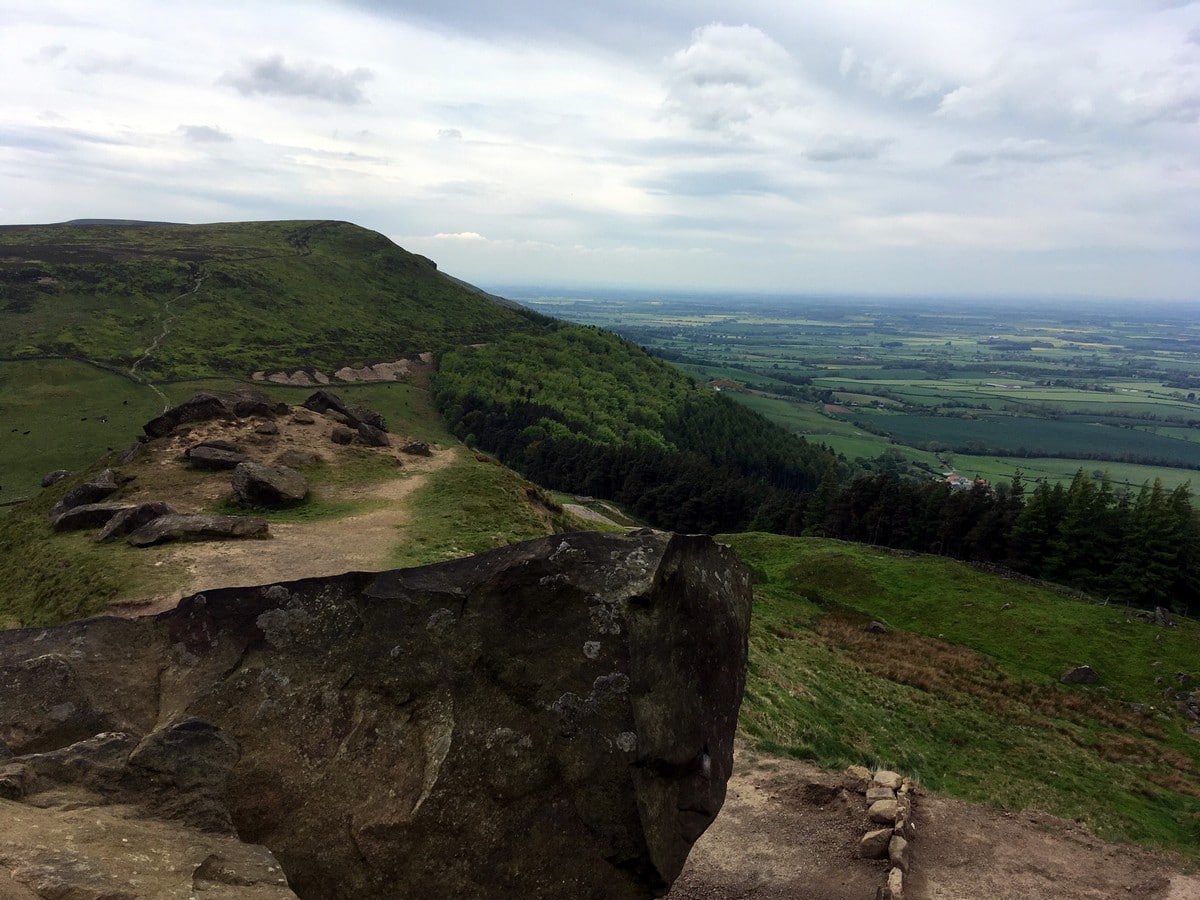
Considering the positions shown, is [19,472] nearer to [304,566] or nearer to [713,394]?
[304,566]

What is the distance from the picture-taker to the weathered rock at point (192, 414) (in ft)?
139

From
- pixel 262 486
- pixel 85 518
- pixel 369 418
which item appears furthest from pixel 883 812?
pixel 369 418

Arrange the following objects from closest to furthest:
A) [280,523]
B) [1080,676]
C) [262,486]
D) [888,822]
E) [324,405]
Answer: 1. [888,822]
2. [280,523]
3. [262,486]
4. [1080,676]
5. [324,405]

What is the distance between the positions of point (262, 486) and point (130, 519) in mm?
5761

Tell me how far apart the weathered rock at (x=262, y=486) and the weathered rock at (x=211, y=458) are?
376 centimetres

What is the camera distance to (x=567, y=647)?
38.8ft

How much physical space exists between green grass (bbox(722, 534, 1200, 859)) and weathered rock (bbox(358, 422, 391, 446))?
27.8 meters

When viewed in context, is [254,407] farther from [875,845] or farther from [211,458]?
[875,845]

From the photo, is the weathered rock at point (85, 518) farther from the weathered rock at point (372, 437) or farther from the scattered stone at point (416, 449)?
the scattered stone at point (416, 449)

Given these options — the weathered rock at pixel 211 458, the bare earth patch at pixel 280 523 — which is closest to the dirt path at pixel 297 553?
the bare earth patch at pixel 280 523

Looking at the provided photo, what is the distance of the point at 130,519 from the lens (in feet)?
96.2

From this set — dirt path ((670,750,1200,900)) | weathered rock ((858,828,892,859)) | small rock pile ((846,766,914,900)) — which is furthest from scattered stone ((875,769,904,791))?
weathered rock ((858,828,892,859))

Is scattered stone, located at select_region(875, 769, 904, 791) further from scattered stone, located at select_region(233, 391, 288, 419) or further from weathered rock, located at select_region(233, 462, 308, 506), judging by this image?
scattered stone, located at select_region(233, 391, 288, 419)

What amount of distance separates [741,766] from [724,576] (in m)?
11.2
